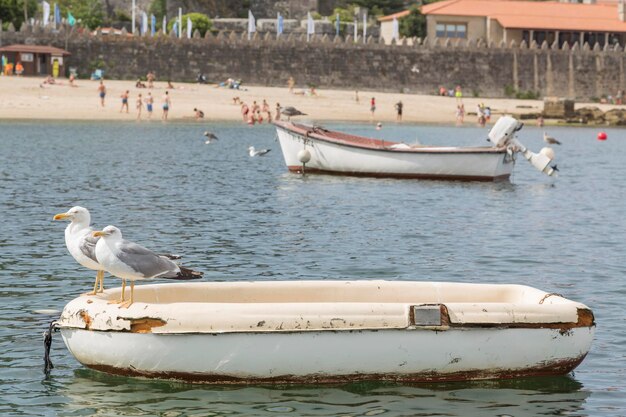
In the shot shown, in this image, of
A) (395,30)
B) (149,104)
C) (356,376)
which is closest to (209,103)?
(149,104)

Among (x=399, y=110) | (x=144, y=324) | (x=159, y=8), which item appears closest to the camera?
(x=144, y=324)

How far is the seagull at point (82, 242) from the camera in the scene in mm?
12156

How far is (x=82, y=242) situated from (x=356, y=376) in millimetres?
3157

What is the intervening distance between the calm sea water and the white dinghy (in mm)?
233

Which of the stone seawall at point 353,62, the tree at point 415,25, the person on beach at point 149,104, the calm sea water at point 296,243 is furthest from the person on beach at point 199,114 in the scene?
the tree at point 415,25

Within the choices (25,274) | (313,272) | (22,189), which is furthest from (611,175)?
(25,274)

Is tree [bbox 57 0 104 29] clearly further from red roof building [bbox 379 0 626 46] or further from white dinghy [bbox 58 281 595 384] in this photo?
white dinghy [bbox 58 281 595 384]

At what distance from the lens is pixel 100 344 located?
37.3 ft

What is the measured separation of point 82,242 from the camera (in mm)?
12328

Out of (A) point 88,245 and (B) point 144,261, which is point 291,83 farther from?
(B) point 144,261

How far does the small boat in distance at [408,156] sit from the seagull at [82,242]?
71.5 ft

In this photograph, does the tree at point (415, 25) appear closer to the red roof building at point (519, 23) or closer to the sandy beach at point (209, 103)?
the red roof building at point (519, 23)

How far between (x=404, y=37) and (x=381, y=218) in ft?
238

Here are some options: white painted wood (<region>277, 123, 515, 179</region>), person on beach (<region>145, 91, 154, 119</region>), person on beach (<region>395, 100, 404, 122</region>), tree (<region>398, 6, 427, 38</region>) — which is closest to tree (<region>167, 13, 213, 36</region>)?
tree (<region>398, 6, 427, 38</region>)
